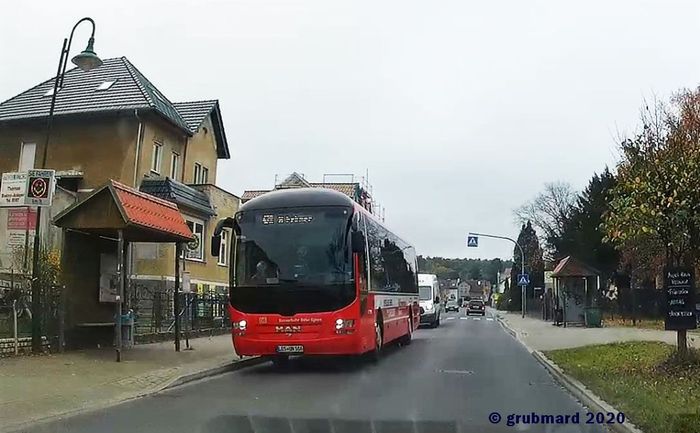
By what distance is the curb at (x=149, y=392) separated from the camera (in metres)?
9.26

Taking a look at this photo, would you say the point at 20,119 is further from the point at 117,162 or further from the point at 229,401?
the point at 229,401

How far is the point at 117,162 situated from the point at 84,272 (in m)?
12.1

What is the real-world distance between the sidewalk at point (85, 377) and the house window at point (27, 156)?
14.9m

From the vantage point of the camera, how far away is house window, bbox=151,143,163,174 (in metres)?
31.5

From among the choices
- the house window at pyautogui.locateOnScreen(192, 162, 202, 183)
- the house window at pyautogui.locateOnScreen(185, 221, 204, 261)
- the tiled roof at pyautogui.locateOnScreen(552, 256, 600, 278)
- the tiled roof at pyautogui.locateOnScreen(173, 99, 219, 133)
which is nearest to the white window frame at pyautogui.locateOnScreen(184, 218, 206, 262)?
the house window at pyautogui.locateOnScreen(185, 221, 204, 261)

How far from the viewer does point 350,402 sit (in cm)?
1134

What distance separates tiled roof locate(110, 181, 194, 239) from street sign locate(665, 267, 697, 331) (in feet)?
35.0

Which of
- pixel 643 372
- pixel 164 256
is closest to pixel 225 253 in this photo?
pixel 164 256

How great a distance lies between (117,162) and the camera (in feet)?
98.2

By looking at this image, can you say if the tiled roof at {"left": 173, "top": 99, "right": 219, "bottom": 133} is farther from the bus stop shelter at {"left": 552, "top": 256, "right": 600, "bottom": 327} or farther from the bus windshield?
the bus windshield

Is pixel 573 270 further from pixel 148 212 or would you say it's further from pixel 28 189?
pixel 28 189

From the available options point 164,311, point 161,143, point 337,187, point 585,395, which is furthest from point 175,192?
point 337,187

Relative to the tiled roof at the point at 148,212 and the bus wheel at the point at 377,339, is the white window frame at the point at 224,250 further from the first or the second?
the bus wheel at the point at 377,339

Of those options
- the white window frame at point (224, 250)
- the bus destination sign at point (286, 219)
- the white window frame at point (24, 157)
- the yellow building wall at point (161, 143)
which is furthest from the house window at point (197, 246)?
the bus destination sign at point (286, 219)
